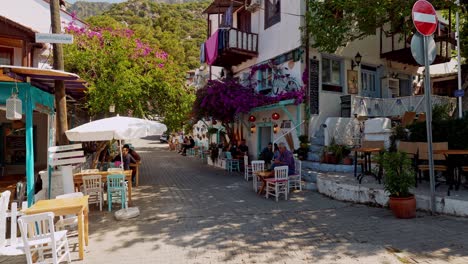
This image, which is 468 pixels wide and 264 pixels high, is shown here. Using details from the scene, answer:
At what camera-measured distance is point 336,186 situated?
334 inches

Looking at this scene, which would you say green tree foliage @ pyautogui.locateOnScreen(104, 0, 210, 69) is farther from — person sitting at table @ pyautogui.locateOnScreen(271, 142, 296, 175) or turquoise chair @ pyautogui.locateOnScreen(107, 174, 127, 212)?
turquoise chair @ pyautogui.locateOnScreen(107, 174, 127, 212)

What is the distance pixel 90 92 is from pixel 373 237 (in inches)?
360

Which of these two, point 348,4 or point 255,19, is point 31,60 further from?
point 348,4

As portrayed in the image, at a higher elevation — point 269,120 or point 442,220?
point 269,120

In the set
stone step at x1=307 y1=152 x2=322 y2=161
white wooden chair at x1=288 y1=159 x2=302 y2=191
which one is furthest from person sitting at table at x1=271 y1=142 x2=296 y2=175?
stone step at x1=307 y1=152 x2=322 y2=161

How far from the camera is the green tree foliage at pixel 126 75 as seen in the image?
10.1 meters

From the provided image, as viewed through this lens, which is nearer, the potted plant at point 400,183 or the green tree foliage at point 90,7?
the potted plant at point 400,183

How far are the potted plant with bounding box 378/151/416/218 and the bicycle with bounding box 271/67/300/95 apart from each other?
23.3ft

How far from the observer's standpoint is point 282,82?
554 inches

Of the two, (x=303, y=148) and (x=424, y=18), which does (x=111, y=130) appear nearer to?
(x=424, y=18)

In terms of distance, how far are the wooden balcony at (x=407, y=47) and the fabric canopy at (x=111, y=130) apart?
1149 cm

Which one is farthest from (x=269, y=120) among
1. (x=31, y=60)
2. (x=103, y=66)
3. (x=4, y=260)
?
(x=4, y=260)

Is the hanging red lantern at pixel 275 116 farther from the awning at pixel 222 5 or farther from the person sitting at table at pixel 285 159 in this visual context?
the awning at pixel 222 5

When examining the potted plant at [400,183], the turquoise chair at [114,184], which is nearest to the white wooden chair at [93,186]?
the turquoise chair at [114,184]
